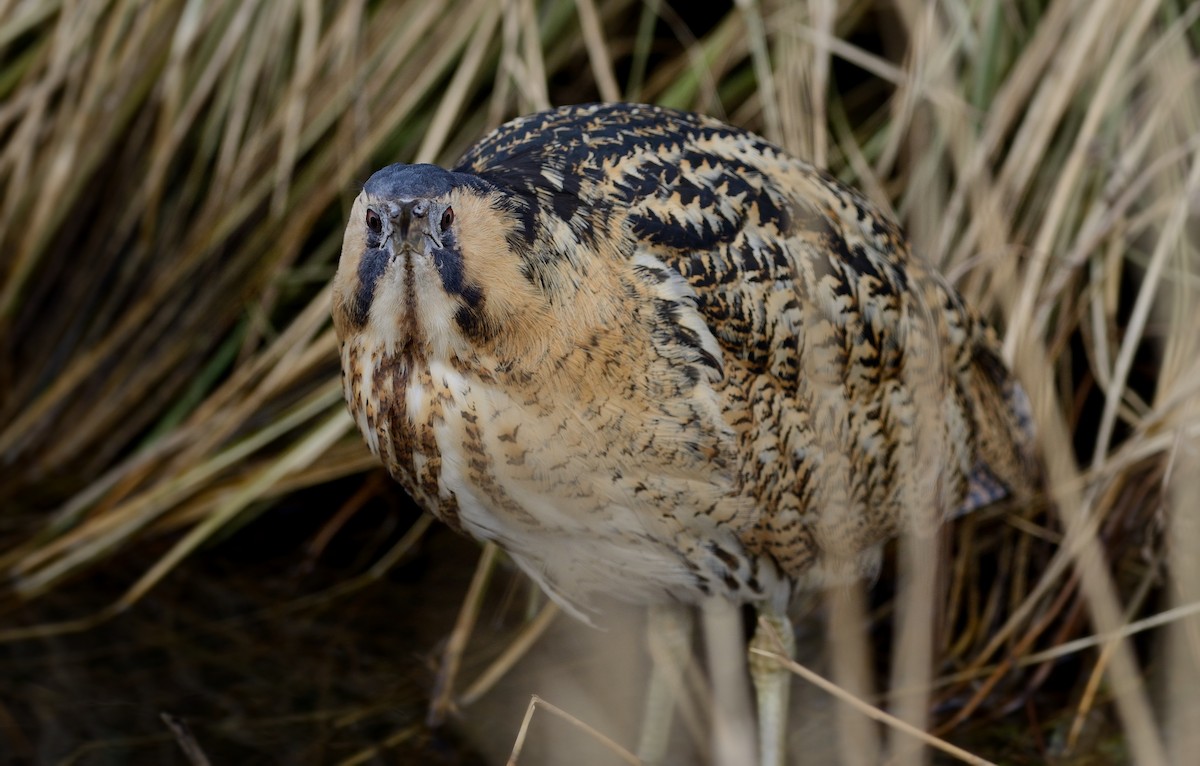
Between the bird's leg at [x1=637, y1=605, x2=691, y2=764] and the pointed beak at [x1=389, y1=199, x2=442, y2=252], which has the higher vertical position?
the pointed beak at [x1=389, y1=199, x2=442, y2=252]

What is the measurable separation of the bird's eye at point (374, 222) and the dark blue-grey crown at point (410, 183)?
0.11ft

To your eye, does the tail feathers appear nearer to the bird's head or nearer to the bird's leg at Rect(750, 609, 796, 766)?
the bird's leg at Rect(750, 609, 796, 766)

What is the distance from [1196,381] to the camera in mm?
3562

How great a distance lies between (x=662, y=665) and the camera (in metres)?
3.57

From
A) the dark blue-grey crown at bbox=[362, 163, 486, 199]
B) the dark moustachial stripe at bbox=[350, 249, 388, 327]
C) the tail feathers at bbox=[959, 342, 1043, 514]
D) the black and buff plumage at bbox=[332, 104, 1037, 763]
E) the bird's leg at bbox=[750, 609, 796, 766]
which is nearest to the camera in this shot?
the dark blue-grey crown at bbox=[362, 163, 486, 199]

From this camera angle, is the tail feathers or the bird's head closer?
the bird's head

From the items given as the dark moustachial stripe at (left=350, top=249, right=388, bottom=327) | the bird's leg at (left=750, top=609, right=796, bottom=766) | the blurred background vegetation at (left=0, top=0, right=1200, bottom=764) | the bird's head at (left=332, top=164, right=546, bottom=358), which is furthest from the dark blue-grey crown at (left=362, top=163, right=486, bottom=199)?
the blurred background vegetation at (left=0, top=0, right=1200, bottom=764)

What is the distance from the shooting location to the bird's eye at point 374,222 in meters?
2.40

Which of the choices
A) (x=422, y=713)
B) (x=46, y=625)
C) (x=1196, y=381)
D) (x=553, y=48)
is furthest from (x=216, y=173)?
(x=1196, y=381)

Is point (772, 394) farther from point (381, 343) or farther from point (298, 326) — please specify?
point (298, 326)

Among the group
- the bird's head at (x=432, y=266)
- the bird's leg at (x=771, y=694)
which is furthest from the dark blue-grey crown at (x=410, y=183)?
the bird's leg at (x=771, y=694)

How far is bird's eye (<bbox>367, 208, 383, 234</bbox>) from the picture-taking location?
2396 millimetres

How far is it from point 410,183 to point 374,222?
0.09 meters

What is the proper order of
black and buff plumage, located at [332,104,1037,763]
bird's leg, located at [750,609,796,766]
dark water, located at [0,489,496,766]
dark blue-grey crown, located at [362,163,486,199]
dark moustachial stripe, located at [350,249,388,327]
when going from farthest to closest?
dark water, located at [0,489,496,766] < bird's leg, located at [750,609,796,766] < black and buff plumage, located at [332,104,1037,763] < dark moustachial stripe, located at [350,249,388,327] < dark blue-grey crown, located at [362,163,486,199]
